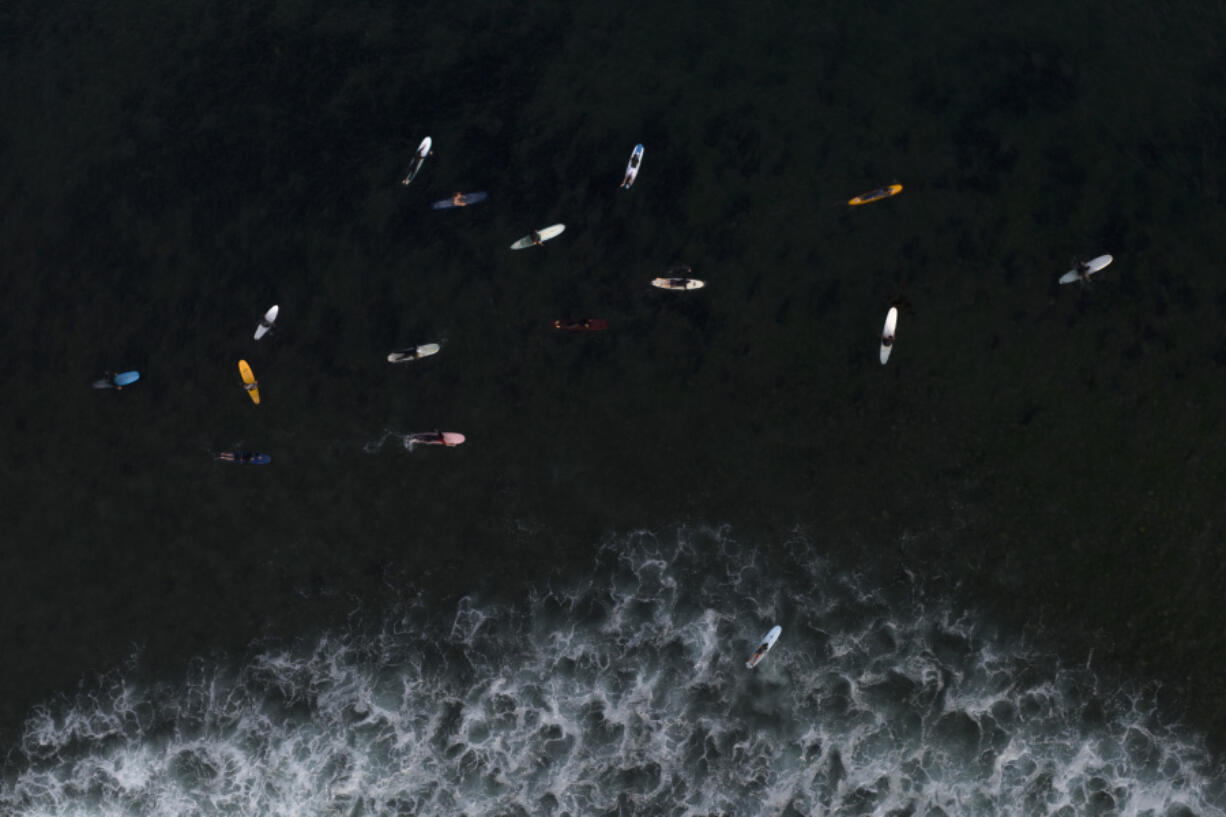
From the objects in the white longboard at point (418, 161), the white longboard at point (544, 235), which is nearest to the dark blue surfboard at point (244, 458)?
the white longboard at point (418, 161)

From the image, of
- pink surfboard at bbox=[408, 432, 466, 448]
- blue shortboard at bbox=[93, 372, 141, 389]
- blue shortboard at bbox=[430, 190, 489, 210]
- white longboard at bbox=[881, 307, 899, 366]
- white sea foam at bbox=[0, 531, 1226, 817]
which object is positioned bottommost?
white sea foam at bbox=[0, 531, 1226, 817]

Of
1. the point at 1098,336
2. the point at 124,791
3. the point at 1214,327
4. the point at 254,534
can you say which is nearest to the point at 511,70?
the point at 254,534

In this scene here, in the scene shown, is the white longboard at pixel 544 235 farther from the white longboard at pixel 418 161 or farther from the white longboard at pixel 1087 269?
the white longboard at pixel 1087 269

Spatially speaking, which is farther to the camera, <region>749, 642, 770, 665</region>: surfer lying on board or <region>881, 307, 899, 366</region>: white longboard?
<region>881, 307, 899, 366</region>: white longboard

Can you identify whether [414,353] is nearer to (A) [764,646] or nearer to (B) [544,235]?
(B) [544,235]

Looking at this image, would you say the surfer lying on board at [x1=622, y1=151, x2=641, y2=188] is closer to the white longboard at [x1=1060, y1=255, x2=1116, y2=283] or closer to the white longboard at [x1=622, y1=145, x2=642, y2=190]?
the white longboard at [x1=622, y1=145, x2=642, y2=190]

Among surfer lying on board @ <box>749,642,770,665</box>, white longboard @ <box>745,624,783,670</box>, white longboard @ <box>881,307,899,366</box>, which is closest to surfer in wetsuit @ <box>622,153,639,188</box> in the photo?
white longboard @ <box>881,307,899,366</box>
